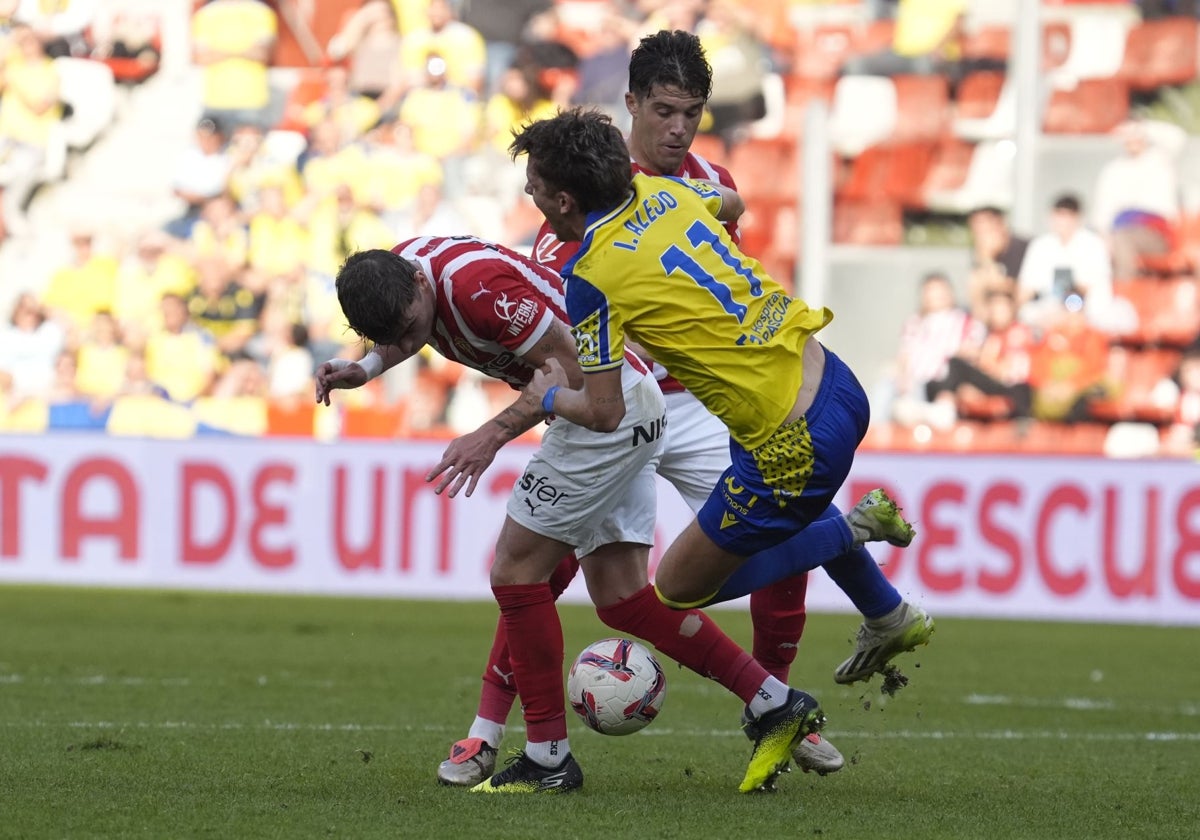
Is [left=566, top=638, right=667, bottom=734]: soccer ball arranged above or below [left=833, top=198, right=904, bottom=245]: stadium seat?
below

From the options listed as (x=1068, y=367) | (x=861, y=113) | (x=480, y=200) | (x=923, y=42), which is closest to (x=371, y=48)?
(x=480, y=200)

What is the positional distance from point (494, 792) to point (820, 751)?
110 centimetres

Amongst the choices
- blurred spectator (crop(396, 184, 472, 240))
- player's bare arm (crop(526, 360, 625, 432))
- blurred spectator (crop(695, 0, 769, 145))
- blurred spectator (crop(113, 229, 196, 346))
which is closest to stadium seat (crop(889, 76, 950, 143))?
blurred spectator (crop(695, 0, 769, 145))

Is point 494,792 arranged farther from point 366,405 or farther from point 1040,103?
point 1040,103

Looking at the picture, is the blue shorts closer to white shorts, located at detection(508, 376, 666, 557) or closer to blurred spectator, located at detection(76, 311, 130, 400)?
white shorts, located at detection(508, 376, 666, 557)

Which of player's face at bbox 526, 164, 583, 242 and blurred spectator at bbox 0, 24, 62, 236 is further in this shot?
blurred spectator at bbox 0, 24, 62, 236

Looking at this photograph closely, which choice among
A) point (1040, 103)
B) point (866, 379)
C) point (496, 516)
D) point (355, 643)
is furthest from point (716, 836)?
point (1040, 103)

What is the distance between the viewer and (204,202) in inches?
637

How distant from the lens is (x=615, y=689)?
534cm

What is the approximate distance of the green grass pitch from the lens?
184 inches

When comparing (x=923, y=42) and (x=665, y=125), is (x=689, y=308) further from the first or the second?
(x=923, y=42)

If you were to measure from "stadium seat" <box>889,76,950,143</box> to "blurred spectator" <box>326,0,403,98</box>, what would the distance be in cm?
458

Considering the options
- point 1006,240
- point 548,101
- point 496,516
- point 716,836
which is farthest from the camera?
point 548,101

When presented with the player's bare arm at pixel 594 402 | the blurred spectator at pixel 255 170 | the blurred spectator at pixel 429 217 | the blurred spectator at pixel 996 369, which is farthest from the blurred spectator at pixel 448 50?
the player's bare arm at pixel 594 402
